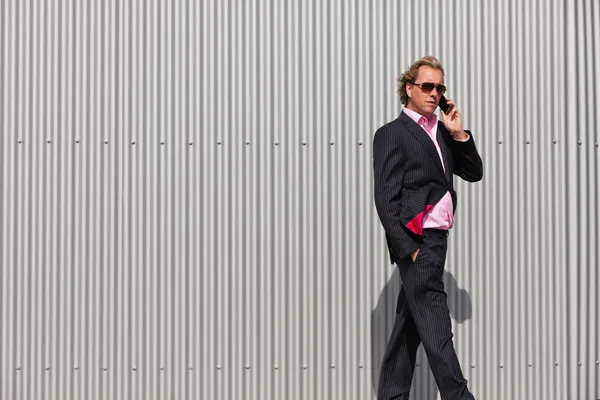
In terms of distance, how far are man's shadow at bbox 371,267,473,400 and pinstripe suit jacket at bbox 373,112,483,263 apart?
727mm

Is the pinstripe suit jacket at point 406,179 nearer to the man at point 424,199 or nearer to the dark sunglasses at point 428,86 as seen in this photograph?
the man at point 424,199

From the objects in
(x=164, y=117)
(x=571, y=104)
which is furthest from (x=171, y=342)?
(x=571, y=104)

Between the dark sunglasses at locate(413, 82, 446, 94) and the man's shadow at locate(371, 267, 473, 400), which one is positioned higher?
the dark sunglasses at locate(413, 82, 446, 94)

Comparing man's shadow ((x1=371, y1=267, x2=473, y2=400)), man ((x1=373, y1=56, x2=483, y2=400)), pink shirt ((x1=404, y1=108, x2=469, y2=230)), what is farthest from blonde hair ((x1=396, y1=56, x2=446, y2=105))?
man's shadow ((x1=371, y1=267, x2=473, y2=400))

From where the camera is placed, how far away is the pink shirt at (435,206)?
3418 millimetres

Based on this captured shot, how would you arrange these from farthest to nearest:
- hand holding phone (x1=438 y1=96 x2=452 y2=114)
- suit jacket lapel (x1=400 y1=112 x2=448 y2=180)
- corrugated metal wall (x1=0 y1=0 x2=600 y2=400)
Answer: corrugated metal wall (x1=0 y1=0 x2=600 y2=400)
hand holding phone (x1=438 y1=96 x2=452 y2=114)
suit jacket lapel (x1=400 y1=112 x2=448 y2=180)

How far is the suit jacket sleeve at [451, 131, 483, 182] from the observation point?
354cm

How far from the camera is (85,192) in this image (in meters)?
4.17

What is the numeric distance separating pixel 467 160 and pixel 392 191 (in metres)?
0.45

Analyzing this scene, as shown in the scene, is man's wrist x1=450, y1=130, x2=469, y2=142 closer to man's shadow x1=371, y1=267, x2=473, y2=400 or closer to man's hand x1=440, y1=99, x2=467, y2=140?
man's hand x1=440, y1=99, x2=467, y2=140

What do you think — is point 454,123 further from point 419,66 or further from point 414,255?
point 414,255

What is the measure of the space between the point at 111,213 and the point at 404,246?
169cm

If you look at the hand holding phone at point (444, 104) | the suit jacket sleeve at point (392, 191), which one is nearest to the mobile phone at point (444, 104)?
the hand holding phone at point (444, 104)

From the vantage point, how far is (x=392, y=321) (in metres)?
4.20
